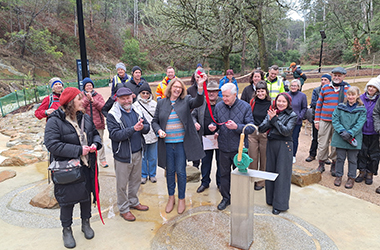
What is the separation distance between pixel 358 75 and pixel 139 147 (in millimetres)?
18837

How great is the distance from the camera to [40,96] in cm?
1466

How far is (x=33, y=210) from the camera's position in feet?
12.7

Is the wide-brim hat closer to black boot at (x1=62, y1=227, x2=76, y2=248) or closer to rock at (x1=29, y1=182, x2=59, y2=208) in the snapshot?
black boot at (x1=62, y1=227, x2=76, y2=248)

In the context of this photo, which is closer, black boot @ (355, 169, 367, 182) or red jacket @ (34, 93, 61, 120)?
red jacket @ (34, 93, 61, 120)

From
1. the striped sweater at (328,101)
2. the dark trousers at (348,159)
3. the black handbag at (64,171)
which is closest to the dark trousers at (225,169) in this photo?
the black handbag at (64,171)

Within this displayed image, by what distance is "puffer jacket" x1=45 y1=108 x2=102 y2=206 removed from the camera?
279 centimetres

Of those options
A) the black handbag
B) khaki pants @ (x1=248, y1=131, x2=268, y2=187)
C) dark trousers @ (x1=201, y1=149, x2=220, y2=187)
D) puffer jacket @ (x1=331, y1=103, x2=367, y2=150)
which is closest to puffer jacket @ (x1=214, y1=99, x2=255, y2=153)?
dark trousers @ (x1=201, y1=149, x2=220, y2=187)

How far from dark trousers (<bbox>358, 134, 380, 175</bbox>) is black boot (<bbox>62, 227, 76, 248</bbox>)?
15.3 ft

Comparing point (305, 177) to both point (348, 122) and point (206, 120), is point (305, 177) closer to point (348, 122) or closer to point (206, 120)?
point (348, 122)

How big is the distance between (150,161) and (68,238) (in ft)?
6.44

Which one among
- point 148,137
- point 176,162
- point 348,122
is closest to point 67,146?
point 176,162

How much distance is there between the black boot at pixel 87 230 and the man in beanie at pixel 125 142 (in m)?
0.47

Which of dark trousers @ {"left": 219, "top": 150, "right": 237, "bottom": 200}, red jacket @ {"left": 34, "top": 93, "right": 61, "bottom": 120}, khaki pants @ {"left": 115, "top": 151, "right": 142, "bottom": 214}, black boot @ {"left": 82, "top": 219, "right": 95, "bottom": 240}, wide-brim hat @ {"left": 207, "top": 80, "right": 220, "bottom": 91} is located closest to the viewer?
black boot @ {"left": 82, "top": 219, "right": 95, "bottom": 240}

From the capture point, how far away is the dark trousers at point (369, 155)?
4531mm
